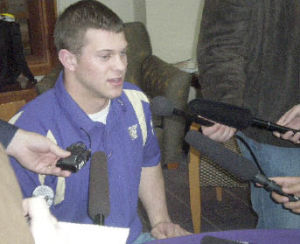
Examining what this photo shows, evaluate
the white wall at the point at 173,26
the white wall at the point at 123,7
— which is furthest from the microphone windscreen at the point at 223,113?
the white wall at the point at 123,7

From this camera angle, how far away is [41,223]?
631mm

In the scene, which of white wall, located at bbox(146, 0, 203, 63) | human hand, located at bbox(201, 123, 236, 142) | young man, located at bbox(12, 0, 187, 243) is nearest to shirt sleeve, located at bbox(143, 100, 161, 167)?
young man, located at bbox(12, 0, 187, 243)

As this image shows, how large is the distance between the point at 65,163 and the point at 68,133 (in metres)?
0.48

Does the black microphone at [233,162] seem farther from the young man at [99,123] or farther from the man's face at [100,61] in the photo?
the man's face at [100,61]

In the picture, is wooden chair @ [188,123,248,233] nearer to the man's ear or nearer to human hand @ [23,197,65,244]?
the man's ear

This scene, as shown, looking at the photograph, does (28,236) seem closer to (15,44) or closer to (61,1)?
(15,44)

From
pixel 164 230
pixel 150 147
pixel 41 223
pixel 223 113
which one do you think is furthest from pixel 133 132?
Answer: pixel 41 223

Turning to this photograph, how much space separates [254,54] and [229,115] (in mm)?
639

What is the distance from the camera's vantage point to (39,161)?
1.26m

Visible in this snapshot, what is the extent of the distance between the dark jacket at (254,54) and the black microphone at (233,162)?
572 millimetres

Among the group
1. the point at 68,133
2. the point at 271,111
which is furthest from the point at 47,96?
the point at 271,111

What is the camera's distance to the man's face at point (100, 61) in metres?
1.69

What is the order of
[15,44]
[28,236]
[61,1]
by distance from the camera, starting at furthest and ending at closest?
[61,1] → [15,44] → [28,236]

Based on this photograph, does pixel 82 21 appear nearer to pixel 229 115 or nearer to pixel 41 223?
pixel 229 115
